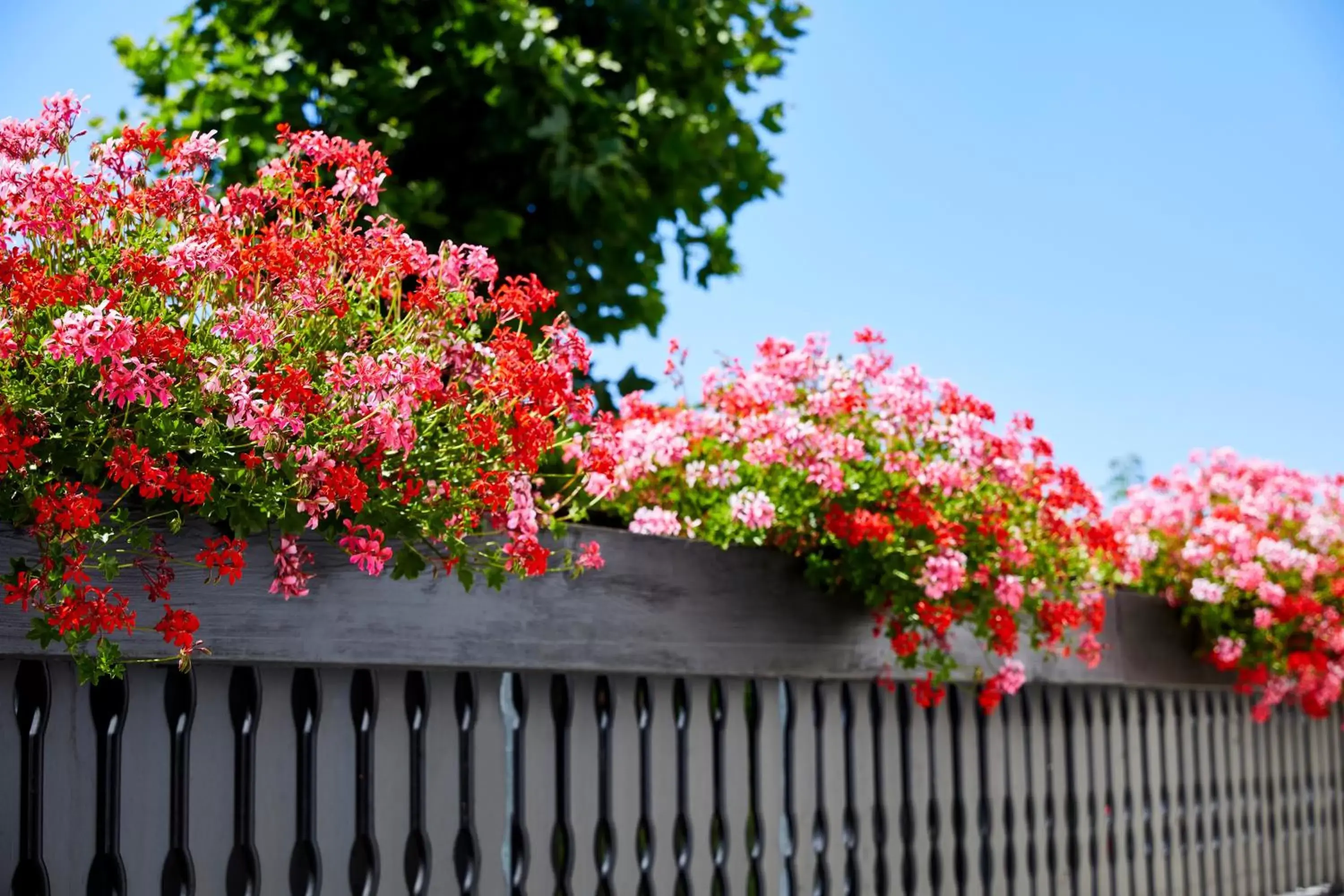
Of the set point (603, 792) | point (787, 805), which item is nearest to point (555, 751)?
point (603, 792)

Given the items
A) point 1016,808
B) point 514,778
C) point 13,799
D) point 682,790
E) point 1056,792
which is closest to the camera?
point 13,799

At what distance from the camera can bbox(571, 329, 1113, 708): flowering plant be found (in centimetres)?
402

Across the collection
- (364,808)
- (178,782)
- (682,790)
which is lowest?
(682,790)

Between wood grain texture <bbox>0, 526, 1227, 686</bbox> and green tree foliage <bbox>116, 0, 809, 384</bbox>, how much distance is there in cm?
380

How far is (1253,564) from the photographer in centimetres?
626

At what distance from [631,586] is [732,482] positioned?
618 millimetres

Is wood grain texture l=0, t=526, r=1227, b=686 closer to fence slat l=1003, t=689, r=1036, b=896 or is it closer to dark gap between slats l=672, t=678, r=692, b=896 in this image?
dark gap between slats l=672, t=678, r=692, b=896

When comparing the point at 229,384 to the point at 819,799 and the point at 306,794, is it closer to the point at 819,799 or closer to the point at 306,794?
the point at 306,794

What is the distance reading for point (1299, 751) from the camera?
25.1 ft

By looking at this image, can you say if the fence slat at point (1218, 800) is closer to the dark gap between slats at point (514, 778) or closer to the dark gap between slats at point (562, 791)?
the dark gap between slats at point (562, 791)

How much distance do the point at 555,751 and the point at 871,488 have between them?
127 cm

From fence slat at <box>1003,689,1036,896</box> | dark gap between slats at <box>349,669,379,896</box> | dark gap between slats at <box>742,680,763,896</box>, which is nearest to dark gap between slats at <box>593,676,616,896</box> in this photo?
dark gap between slats at <box>742,680,763,896</box>

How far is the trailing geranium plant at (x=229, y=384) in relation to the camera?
2.26m

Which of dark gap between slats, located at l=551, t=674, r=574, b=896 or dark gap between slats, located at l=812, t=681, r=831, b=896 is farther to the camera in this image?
dark gap between slats, located at l=812, t=681, r=831, b=896
